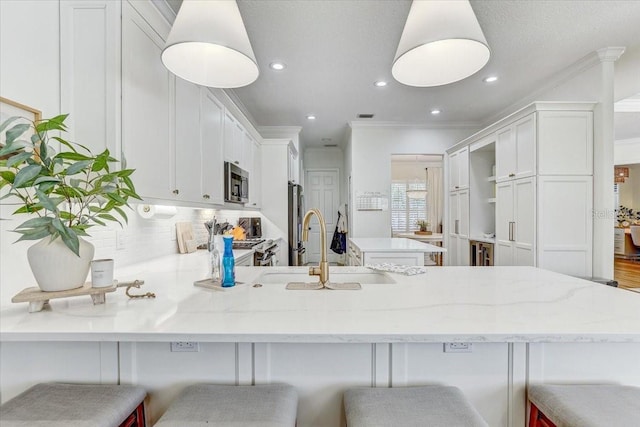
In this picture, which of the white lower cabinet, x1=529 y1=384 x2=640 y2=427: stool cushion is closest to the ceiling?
the white lower cabinet

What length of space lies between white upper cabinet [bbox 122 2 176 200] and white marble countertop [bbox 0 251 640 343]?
0.66 meters

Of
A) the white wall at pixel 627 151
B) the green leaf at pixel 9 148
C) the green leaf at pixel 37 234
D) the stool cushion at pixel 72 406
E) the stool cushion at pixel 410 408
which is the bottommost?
the stool cushion at pixel 410 408

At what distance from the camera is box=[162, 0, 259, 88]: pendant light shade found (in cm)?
127

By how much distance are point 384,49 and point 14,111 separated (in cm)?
280

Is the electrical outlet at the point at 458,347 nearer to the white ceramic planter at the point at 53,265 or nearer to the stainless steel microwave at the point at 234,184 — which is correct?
the white ceramic planter at the point at 53,265

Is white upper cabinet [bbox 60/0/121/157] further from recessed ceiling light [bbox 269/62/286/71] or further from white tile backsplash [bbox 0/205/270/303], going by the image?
recessed ceiling light [bbox 269/62/286/71]

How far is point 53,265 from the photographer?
1133 millimetres

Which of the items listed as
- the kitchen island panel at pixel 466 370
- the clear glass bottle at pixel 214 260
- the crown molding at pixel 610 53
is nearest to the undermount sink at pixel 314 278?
the clear glass bottle at pixel 214 260

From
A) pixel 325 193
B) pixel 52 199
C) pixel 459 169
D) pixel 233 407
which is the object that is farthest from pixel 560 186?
pixel 325 193

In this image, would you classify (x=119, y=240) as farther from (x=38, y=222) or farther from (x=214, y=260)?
(x=38, y=222)

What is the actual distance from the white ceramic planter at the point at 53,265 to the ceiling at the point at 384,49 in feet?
6.46

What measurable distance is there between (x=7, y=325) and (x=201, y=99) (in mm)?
2043

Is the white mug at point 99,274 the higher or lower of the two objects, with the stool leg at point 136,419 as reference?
higher

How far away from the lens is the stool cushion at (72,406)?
2.95 feet
